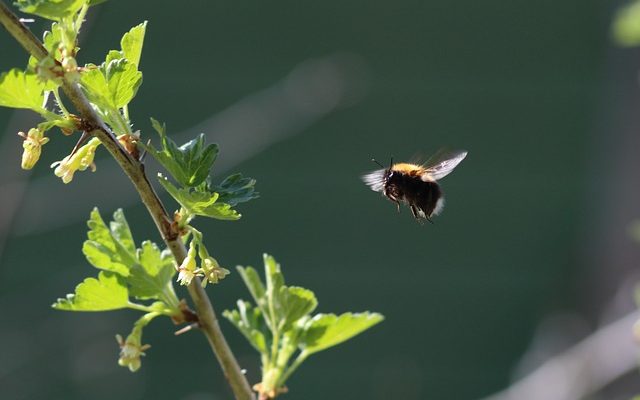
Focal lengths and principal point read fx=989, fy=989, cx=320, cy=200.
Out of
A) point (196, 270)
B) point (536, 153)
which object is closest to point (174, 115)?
point (536, 153)

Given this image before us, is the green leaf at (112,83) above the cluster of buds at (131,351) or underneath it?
above

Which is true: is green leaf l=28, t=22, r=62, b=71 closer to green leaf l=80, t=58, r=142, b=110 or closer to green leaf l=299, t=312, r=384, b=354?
green leaf l=80, t=58, r=142, b=110

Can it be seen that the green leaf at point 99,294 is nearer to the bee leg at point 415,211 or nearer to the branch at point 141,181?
the branch at point 141,181

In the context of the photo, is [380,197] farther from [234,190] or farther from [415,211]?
[234,190]

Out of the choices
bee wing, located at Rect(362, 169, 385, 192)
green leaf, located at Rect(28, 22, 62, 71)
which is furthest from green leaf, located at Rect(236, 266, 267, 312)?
bee wing, located at Rect(362, 169, 385, 192)

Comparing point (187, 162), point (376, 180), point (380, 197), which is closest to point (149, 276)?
point (187, 162)

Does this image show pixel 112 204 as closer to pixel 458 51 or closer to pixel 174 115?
pixel 174 115

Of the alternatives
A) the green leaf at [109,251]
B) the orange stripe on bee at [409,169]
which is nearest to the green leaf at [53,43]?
Answer: the green leaf at [109,251]

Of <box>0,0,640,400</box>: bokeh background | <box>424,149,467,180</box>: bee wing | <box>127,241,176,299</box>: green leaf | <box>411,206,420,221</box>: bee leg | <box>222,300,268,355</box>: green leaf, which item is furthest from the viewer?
<box>0,0,640,400</box>: bokeh background
